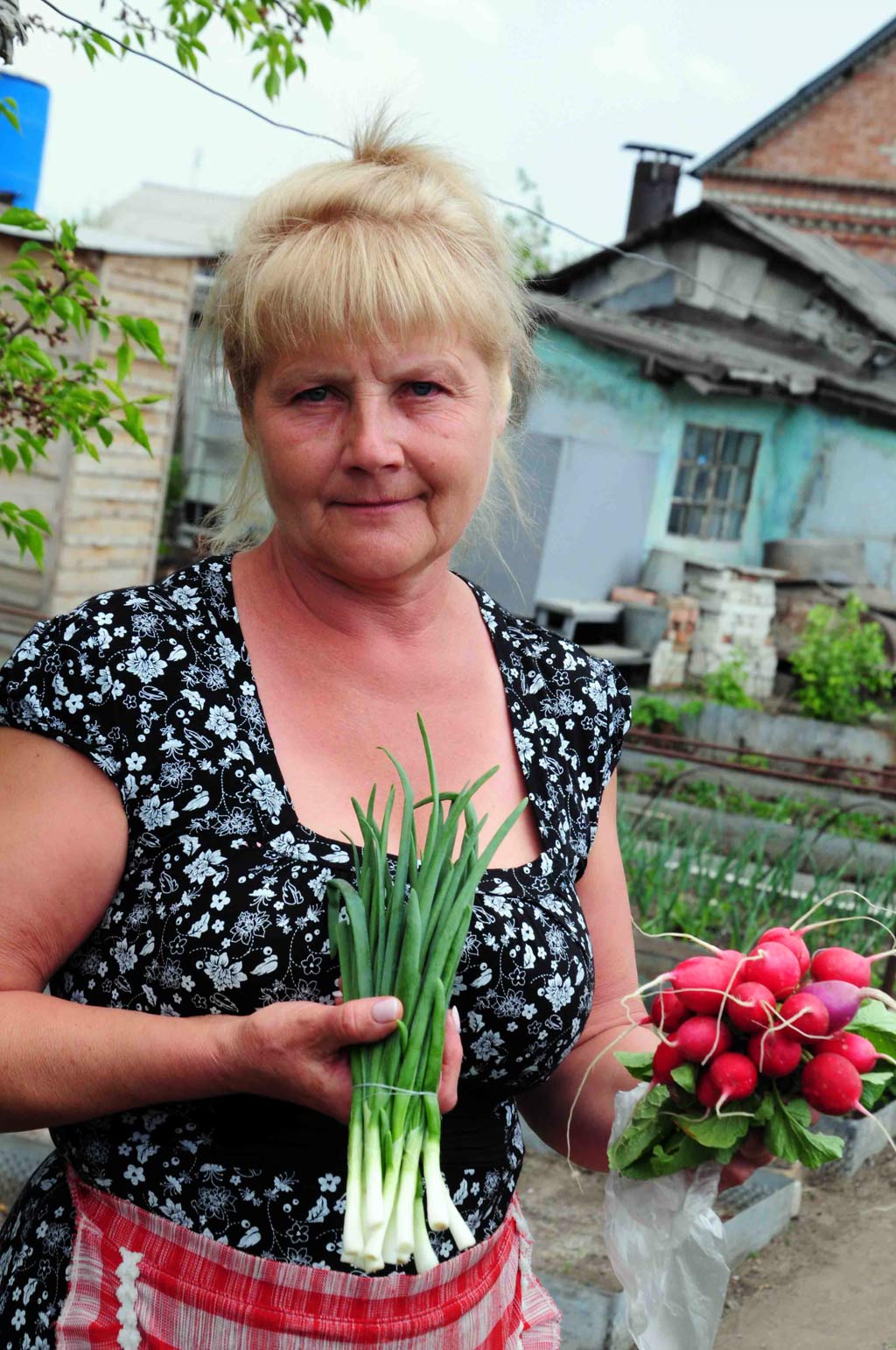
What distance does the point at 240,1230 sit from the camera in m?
1.47

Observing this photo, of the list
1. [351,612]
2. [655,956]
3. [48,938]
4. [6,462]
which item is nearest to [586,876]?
[351,612]

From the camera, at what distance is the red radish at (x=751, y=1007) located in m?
1.56

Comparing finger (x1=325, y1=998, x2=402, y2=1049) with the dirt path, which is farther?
the dirt path

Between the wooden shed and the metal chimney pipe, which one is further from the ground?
the metal chimney pipe

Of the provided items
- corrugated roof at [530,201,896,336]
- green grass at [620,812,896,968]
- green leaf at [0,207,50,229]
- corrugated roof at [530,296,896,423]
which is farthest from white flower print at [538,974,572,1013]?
corrugated roof at [530,201,896,336]

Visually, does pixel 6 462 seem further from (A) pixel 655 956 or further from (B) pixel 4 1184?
(A) pixel 655 956

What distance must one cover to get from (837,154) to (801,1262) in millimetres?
21372

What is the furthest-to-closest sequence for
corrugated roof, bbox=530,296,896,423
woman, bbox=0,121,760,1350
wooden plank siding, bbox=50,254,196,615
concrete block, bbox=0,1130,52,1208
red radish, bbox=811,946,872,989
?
corrugated roof, bbox=530,296,896,423 < wooden plank siding, bbox=50,254,196,615 < concrete block, bbox=0,1130,52,1208 < red radish, bbox=811,946,872,989 < woman, bbox=0,121,760,1350

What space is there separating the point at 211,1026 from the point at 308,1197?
27 centimetres

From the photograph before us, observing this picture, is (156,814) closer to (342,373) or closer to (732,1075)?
(342,373)

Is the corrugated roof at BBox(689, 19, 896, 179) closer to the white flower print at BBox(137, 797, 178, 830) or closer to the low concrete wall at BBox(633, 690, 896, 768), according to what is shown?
the low concrete wall at BBox(633, 690, 896, 768)

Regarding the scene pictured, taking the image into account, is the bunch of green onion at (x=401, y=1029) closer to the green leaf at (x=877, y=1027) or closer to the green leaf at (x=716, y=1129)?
the green leaf at (x=716, y=1129)

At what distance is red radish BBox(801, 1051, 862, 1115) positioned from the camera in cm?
154

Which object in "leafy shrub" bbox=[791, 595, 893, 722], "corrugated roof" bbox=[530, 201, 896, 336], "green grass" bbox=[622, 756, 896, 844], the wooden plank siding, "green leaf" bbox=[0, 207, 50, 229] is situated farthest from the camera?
"corrugated roof" bbox=[530, 201, 896, 336]
